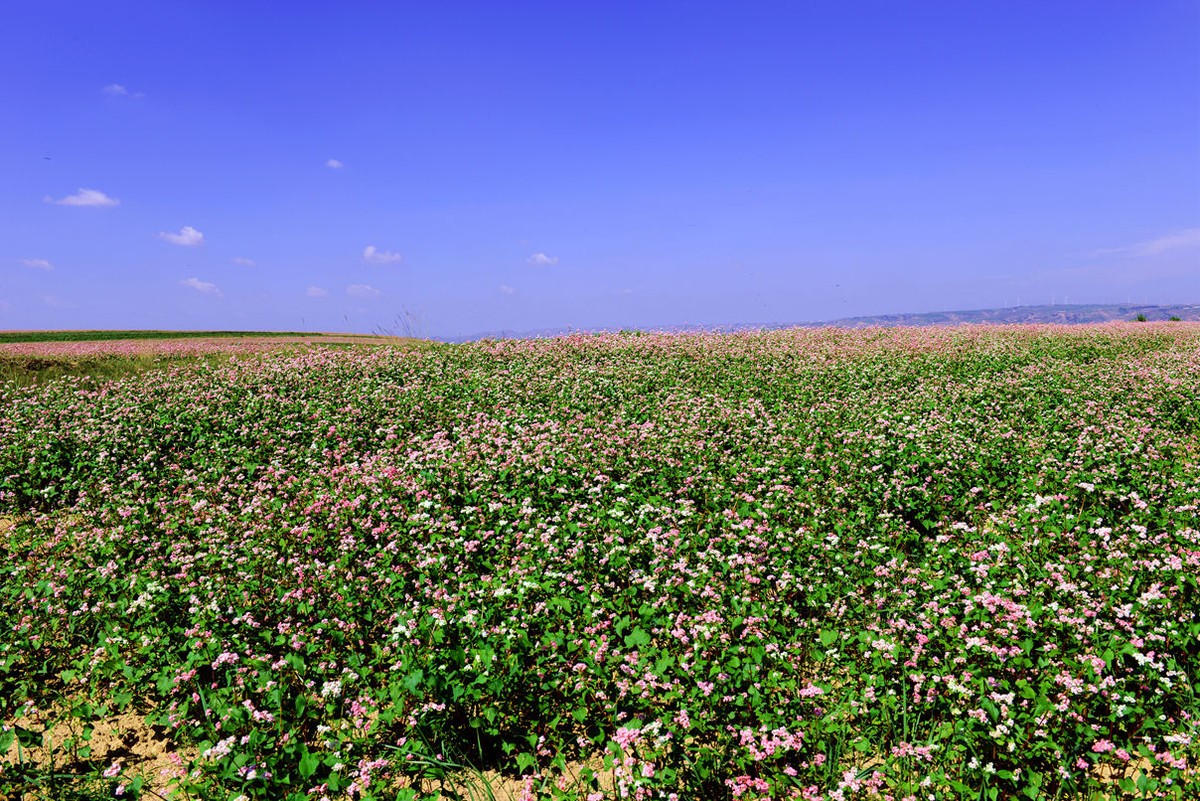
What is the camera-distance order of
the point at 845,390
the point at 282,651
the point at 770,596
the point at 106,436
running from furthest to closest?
1. the point at 845,390
2. the point at 106,436
3. the point at 770,596
4. the point at 282,651

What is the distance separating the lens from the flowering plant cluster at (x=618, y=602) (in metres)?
4.36

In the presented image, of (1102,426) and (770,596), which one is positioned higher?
(1102,426)

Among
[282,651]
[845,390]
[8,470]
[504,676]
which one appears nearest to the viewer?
[504,676]

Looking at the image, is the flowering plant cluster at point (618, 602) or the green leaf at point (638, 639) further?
the green leaf at point (638, 639)

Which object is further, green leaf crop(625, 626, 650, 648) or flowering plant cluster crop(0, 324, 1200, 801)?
green leaf crop(625, 626, 650, 648)

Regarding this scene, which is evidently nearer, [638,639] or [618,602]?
[638,639]

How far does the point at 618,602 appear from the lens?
5.96m

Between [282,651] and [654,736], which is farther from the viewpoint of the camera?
[282,651]

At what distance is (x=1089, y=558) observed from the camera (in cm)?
598

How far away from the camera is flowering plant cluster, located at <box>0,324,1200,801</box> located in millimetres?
4359

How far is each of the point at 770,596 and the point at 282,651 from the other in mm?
4801

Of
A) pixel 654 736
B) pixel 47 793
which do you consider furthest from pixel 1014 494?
pixel 47 793

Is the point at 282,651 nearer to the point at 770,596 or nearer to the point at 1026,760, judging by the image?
the point at 770,596

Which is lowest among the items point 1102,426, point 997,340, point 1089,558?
point 1089,558
